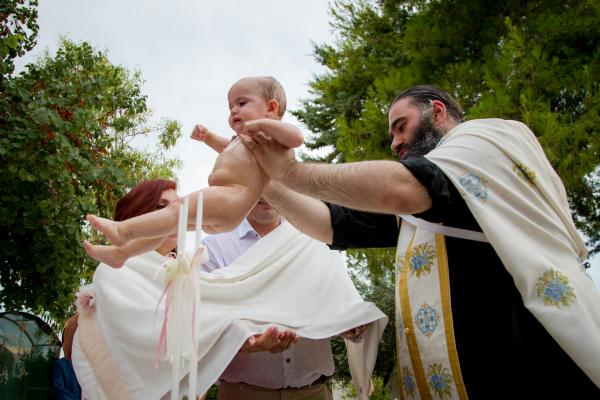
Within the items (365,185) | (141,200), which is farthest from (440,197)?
(141,200)

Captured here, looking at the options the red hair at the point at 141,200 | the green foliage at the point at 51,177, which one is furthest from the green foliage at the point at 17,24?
the red hair at the point at 141,200

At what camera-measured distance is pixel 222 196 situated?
1.89m

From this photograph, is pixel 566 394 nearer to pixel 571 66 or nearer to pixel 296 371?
pixel 296 371

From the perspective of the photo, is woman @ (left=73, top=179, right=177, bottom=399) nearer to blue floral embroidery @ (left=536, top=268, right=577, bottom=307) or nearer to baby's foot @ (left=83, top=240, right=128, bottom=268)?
baby's foot @ (left=83, top=240, right=128, bottom=268)

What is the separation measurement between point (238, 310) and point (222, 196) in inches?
23.8

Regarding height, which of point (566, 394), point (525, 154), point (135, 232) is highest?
point (525, 154)

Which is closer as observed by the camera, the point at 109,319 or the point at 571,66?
the point at 109,319

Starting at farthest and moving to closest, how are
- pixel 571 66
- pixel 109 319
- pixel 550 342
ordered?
1. pixel 571 66
2. pixel 109 319
3. pixel 550 342

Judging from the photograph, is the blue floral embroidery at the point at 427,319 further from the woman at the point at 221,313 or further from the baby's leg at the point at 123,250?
the baby's leg at the point at 123,250

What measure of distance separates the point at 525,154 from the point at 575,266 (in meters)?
0.47

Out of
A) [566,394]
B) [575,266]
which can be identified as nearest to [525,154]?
[575,266]

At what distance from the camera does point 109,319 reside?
2.42 meters

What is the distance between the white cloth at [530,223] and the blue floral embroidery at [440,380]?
1.27 ft

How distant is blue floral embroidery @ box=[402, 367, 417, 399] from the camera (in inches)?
82.3
